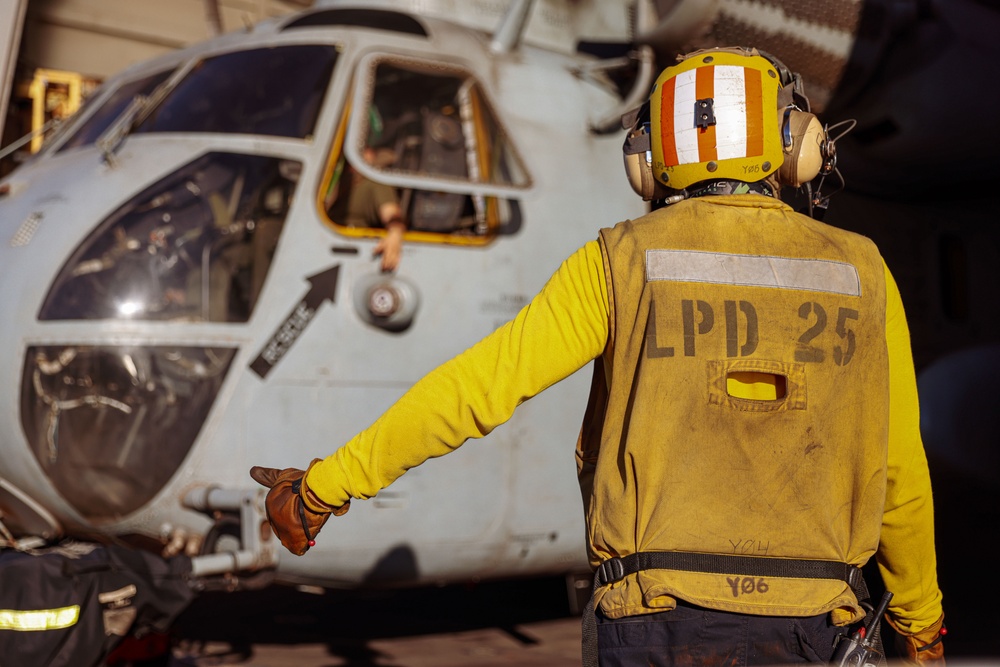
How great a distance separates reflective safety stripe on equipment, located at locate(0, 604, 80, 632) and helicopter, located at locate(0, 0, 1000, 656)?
19.4 inches

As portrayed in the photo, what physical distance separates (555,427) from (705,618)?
100.0 inches

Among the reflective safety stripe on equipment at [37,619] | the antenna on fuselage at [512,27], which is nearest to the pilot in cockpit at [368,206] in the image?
the antenna on fuselage at [512,27]

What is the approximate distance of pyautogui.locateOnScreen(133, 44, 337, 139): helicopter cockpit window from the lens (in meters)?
4.26

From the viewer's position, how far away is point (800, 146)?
2062 millimetres

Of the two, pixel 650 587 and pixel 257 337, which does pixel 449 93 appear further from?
pixel 650 587

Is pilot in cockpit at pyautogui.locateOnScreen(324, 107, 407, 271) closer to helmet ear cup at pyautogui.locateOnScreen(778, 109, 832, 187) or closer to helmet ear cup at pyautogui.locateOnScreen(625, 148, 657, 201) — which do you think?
helmet ear cup at pyautogui.locateOnScreen(625, 148, 657, 201)

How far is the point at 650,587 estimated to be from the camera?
1.79 m

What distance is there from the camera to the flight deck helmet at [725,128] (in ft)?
6.50

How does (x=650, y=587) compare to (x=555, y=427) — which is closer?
(x=650, y=587)

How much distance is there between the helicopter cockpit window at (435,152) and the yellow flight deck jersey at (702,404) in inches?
93.4

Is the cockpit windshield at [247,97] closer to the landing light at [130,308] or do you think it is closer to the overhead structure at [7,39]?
the landing light at [130,308]

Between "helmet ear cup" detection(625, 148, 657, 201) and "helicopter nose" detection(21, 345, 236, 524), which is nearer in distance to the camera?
"helmet ear cup" detection(625, 148, 657, 201)

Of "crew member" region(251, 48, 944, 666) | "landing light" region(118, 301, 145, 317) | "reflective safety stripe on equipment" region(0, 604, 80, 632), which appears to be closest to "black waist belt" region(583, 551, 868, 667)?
"crew member" region(251, 48, 944, 666)

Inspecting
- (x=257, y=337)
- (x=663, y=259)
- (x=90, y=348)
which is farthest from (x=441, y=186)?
(x=663, y=259)
